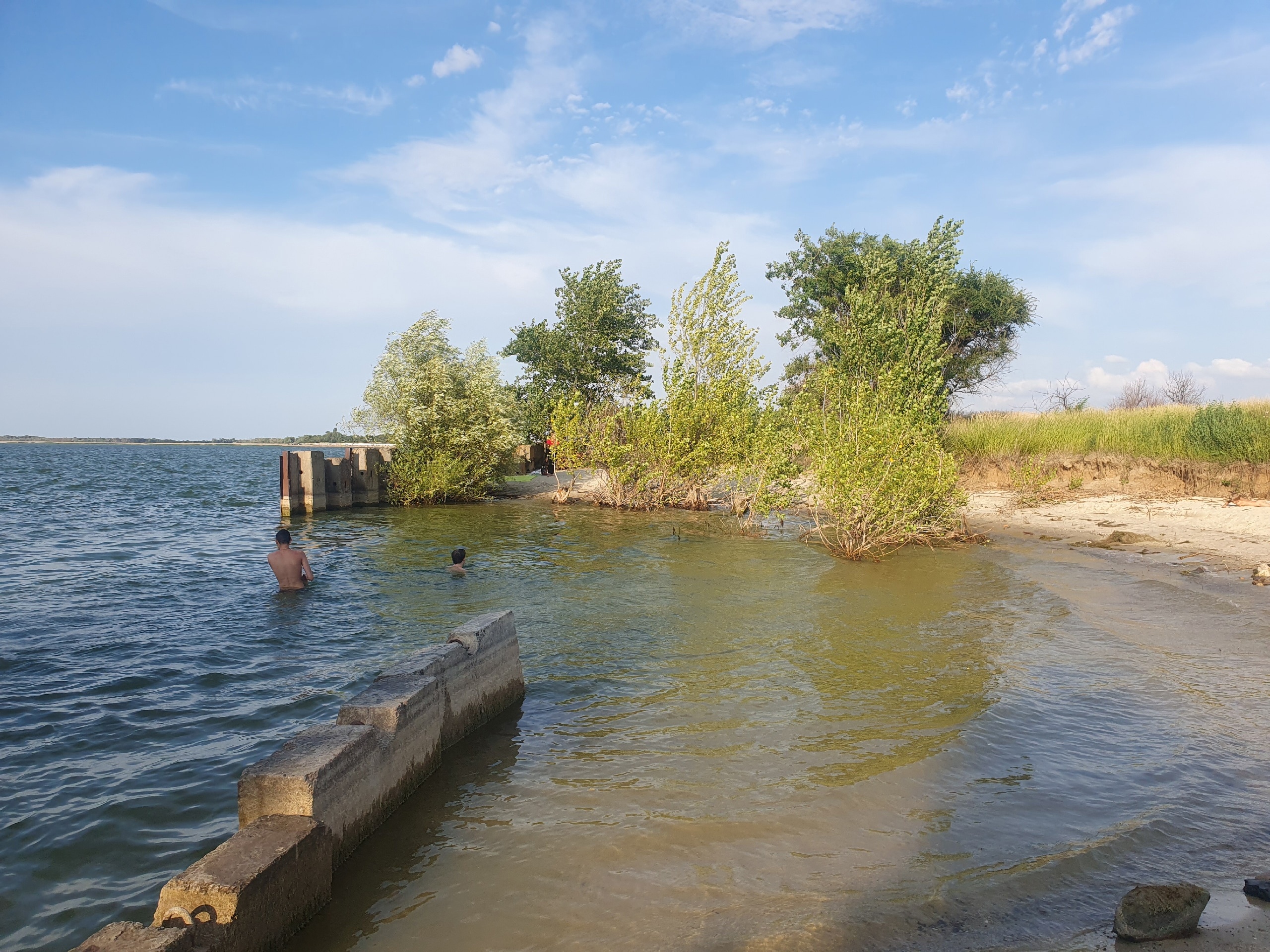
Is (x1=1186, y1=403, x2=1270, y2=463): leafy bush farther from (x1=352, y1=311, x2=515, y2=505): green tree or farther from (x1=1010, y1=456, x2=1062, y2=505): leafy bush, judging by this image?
(x1=352, y1=311, x2=515, y2=505): green tree

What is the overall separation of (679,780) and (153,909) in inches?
140

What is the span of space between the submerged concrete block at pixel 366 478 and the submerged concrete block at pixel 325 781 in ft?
80.1

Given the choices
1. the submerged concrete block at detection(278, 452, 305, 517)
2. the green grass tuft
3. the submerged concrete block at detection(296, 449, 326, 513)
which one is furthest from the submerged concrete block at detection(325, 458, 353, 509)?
the green grass tuft

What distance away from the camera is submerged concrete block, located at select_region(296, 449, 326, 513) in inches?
1021

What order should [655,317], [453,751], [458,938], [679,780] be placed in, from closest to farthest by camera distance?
→ [458,938] → [679,780] → [453,751] → [655,317]

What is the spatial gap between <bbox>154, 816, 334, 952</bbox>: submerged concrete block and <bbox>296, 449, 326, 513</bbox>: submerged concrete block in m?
23.3

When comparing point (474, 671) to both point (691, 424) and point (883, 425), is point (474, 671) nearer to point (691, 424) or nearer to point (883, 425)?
point (883, 425)

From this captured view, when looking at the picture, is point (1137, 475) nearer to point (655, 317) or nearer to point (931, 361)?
point (931, 361)

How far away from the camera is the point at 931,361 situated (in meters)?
21.1

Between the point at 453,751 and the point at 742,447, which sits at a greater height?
the point at 742,447

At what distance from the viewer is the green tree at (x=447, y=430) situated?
28.0 metres

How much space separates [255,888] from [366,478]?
25.9 m

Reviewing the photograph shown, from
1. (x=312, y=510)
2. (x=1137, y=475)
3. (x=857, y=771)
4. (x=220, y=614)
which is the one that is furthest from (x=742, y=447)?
(x=857, y=771)

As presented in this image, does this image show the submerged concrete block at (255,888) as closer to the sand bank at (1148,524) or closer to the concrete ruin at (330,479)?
the sand bank at (1148,524)
